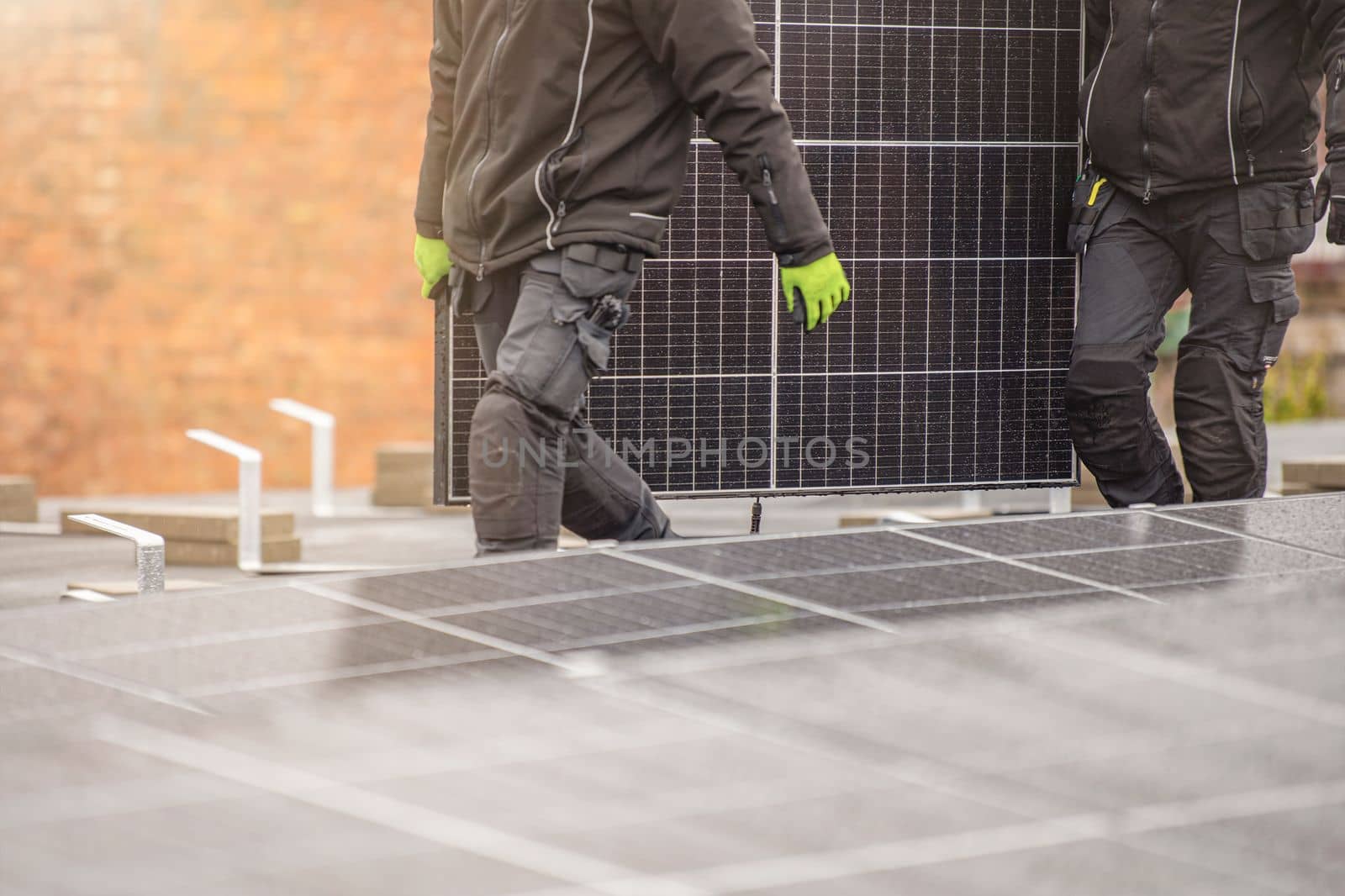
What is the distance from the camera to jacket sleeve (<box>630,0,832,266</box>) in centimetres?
388

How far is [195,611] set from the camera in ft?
9.02

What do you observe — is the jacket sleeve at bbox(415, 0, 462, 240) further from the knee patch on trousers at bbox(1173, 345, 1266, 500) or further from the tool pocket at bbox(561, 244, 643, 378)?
the knee patch on trousers at bbox(1173, 345, 1266, 500)

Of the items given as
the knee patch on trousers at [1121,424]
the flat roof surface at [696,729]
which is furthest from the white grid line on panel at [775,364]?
the flat roof surface at [696,729]

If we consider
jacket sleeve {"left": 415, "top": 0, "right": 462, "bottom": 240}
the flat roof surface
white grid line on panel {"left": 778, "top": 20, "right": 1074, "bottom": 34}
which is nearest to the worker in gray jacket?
jacket sleeve {"left": 415, "top": 0, "right": 462, "bottom": 240}

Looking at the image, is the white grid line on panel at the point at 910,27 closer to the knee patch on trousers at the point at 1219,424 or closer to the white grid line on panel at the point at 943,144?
the white grid line on panel at the point at 943,144

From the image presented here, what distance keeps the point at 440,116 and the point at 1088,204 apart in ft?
5.86

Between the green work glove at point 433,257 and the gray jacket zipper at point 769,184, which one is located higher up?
the gray jacket zipper at point 769,184

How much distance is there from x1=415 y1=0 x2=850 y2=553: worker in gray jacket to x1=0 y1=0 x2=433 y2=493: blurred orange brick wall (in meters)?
7.19

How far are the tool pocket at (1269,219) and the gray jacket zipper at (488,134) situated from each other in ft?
6.23

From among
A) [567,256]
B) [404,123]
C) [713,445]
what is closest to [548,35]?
→ [567,256]

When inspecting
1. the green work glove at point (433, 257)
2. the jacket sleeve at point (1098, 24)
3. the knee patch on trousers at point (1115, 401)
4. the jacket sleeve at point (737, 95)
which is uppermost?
the jacket sleeve at point (1098, 24)

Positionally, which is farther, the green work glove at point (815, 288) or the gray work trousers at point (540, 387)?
the green work glove at point (815, 288)

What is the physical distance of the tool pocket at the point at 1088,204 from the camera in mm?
4836

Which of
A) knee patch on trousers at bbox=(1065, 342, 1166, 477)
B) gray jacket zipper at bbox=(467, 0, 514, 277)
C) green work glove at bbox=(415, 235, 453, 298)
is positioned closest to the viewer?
gray jacket zipper at bbox=(467, 0, 514, 277)
